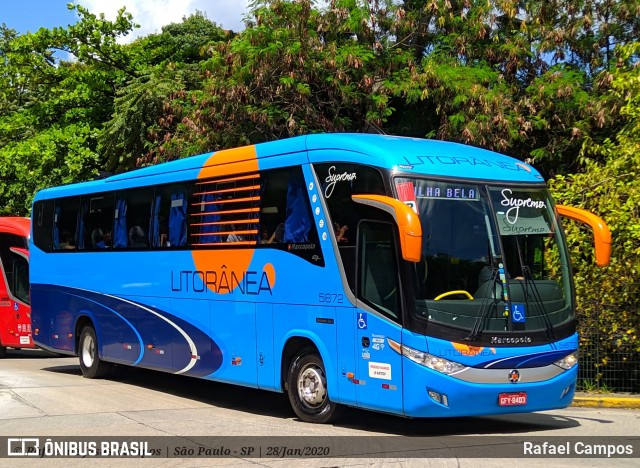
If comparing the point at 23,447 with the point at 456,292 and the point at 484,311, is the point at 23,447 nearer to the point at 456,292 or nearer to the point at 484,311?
the point at 456,292

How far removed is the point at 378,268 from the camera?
10273mm

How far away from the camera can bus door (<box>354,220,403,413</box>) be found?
9.96 m

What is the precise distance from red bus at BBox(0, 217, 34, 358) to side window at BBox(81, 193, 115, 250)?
5.93 metres

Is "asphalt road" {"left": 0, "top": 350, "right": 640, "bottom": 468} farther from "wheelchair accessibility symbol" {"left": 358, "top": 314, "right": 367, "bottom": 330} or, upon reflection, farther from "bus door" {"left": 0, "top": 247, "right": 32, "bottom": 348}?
"bus door" {"left": 0, "top": 247, "right": 32, "bottom": 348}

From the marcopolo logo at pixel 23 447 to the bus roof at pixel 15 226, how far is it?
12963 millimetres

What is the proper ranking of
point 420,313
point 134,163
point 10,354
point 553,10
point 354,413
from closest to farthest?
1. point 420,313
2. point 354,413
3. point 553,10
4. point 10,354
5. point 134,163

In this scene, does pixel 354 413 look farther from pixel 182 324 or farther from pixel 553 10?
pixel 553 10

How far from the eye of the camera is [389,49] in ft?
74.2

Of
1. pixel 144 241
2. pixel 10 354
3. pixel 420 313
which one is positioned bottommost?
pixel 10 354

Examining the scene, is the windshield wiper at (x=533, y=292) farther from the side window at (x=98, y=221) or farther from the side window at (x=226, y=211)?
the side window at (x=98, y=221)

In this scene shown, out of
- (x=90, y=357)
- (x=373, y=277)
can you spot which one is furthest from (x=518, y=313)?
(x=90, y=357)

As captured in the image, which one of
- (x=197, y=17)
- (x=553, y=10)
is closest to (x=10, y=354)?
(x=553, y=10)

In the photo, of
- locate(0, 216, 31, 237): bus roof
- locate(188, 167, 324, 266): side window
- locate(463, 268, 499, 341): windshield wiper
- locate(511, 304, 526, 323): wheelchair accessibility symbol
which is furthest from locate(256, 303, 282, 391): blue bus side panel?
locate(0, 216, 31, 237): bus roof

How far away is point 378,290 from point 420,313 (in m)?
0.70
